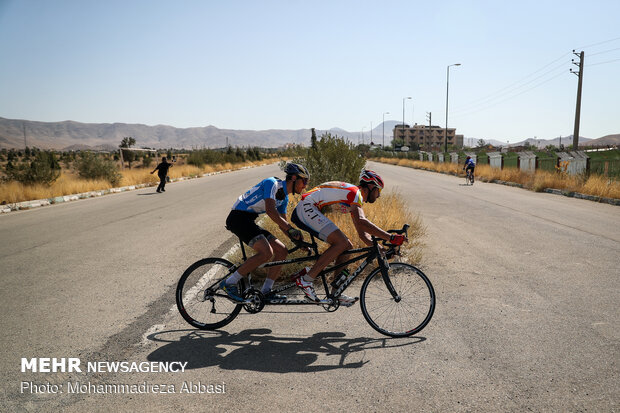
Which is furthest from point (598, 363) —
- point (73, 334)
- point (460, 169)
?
point (460, 169)

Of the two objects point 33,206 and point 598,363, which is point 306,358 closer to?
point 598,363

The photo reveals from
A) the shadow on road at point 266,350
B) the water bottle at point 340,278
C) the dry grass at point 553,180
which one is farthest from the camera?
the dry grass at point 553,180

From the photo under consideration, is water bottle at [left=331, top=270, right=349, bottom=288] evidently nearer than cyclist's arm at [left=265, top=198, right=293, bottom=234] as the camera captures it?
No

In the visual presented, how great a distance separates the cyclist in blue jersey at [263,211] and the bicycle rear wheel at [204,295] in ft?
0.43

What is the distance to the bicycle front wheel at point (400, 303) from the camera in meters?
4.26

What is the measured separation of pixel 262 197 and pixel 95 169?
79.0 ft

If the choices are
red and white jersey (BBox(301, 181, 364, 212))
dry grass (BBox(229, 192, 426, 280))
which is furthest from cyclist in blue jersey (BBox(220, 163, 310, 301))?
dry grass (BBox(229, 192, 426, 280))

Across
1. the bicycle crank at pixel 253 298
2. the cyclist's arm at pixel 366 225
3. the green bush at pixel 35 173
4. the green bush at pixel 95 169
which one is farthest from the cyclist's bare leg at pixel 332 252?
the green bush at pixel 95 169

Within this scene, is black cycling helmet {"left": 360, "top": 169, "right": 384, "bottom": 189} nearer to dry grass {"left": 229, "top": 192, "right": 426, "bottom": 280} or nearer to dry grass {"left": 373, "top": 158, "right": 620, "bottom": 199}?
dry grass {"left": 229, "top": 192, "right": 426, "bottom": 280}

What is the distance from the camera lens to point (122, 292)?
5668mm

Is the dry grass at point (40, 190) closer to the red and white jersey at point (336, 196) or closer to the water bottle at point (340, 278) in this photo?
the red and white jersey at point (336, 196)

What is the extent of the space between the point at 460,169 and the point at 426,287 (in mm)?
31987

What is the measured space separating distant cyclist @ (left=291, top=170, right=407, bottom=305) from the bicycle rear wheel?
851 mm

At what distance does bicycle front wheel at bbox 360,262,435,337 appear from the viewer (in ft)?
14.0
